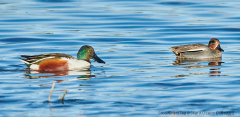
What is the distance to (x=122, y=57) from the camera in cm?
1253

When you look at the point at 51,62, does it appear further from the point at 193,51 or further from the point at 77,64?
the point at 193,51

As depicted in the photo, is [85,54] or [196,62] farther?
[196,62]

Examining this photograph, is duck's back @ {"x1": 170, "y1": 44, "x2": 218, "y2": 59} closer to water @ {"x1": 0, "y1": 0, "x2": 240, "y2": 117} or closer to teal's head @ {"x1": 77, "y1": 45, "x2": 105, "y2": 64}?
water @ {"x1": 0, "y1": 0, "x2": 240, "y2": 117}

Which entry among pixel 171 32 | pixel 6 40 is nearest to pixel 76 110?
pixel 6 40

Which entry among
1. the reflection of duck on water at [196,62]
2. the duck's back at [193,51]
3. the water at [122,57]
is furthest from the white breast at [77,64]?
the duck's back at [193,51]

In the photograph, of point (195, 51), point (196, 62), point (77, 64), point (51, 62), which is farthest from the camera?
point (195, 51)

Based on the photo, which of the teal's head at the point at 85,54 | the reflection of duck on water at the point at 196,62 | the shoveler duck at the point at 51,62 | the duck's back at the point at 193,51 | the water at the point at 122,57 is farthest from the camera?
the duck's back at the point at 193,51

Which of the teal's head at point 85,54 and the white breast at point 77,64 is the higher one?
the teal's head at point 85,54

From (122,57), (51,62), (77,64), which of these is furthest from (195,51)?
(51,62)

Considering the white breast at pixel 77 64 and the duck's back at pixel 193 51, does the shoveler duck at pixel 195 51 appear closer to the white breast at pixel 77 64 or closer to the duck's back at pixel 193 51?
the duck's back at pixel 193 51

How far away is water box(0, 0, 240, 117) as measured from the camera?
739cm

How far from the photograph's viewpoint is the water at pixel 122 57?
24.2 feet

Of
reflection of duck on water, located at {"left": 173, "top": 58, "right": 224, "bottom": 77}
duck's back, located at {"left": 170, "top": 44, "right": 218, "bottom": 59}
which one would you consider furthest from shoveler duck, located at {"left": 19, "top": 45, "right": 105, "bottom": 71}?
duck's back, located at {"left": 170, "top": 44, "right": 218, "bottom": 59}

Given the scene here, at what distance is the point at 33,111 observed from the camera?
277 inches
